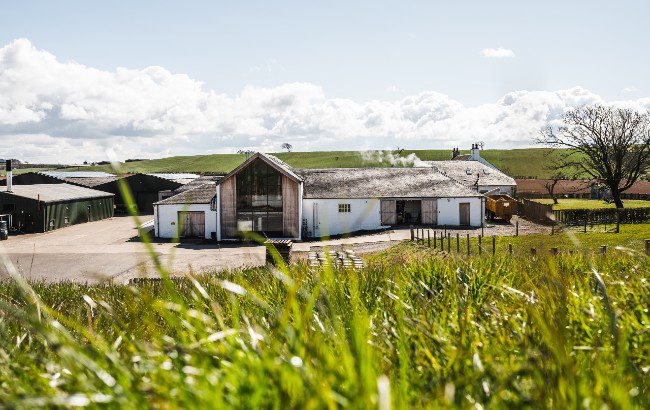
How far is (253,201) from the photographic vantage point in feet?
115

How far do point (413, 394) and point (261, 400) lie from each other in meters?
0.73

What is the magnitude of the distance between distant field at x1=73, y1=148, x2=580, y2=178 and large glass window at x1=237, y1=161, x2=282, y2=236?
106626mm

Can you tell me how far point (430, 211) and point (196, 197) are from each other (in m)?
18.2

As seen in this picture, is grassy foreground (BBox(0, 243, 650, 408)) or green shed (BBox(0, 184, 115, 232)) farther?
green shed (BBox(0, 184, 115, 232))

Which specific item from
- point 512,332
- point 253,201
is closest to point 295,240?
point 253,201

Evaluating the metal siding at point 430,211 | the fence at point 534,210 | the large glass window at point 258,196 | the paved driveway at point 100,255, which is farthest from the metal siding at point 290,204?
the fence at point 534,210

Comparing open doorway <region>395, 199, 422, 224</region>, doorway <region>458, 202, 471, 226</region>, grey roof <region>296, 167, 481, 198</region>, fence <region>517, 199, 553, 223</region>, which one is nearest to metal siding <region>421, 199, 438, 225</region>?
grey roof <region>296, 167, 481, 198</region>

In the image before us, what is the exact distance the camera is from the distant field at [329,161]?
151 metres

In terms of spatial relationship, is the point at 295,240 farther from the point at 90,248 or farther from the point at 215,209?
the point at 90,248

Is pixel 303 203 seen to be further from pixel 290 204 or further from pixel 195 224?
pixel 195 224

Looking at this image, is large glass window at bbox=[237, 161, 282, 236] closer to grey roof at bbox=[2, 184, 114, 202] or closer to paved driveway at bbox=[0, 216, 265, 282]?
paved driveway at bbox=[0, 216, 265, 282]

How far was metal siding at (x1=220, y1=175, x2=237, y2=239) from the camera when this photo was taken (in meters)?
35.0

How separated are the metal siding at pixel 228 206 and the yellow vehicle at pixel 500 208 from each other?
2191 centimetres

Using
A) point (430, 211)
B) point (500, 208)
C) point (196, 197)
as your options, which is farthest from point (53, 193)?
point (500, 208)
